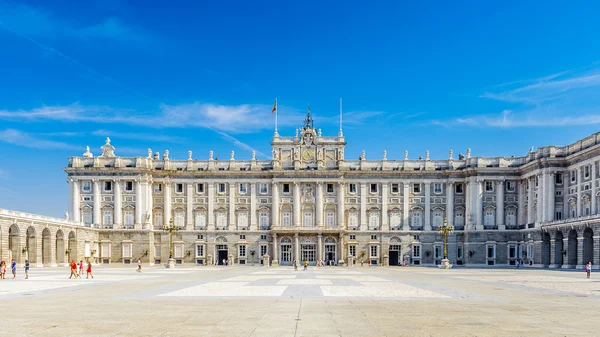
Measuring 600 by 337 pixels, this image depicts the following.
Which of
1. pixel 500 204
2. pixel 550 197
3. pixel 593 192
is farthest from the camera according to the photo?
pixel 500 204

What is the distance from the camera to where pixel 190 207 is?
92.8 metres

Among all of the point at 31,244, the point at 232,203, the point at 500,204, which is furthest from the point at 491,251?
the point at 31,244

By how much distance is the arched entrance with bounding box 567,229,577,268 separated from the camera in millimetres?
71375

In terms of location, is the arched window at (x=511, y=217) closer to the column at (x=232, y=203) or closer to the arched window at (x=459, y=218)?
the arched window at (x=459, y=218)

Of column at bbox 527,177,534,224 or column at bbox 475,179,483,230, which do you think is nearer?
column at bbox 527,177,534,224

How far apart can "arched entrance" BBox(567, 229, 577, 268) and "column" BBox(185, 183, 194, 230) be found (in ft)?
173

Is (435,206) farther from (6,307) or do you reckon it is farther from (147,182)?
(6,307)

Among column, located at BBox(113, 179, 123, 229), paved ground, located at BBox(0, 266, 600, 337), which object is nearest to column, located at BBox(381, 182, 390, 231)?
column, located at BBox(113, 179, 123, 229)

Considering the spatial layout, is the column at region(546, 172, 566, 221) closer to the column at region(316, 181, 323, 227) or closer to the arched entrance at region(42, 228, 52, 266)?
the column at region(316, 181, 323, 227)

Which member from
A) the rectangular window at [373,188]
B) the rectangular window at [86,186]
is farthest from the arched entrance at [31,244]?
the rectangular window at [373,188]

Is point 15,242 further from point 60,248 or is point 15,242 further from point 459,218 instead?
point 459,218

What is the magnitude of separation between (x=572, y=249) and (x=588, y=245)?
406 cm

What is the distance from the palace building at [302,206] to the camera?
8912cm

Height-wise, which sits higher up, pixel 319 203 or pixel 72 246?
pixel 319 203
